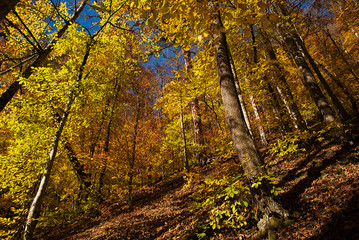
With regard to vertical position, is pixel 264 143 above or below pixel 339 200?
above

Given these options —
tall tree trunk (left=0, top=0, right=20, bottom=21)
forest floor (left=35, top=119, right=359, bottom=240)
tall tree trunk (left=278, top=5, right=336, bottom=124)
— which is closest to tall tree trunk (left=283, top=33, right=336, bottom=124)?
tall tree trunk (left=278, top=5, right=336, bottom=124)

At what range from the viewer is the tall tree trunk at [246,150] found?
2.51m

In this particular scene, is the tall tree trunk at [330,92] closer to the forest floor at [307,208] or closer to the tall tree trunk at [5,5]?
the forest floor at [307,208]

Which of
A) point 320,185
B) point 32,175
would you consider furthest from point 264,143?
point 32,175

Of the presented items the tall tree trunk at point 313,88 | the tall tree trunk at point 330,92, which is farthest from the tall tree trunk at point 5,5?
the tall tree trunk at point 330,92

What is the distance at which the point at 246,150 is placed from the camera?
8.59 ft

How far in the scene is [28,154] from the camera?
6457 mm

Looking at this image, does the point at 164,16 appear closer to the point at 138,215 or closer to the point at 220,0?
the point at 220,0

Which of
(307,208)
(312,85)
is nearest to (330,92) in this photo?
(312,85)

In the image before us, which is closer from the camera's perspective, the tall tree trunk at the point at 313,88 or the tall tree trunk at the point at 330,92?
the tall tree trunk at the point at 313,88

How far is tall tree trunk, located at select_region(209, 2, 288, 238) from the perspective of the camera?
2.51 metres

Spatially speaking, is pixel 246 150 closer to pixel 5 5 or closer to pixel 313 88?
pixel 5 5

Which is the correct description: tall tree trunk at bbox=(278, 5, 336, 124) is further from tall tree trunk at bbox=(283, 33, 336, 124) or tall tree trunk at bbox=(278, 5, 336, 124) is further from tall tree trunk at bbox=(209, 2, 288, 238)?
tall tree trunk at bbox=(209, 2, 288, 238)

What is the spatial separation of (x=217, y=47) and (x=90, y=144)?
946 cm
